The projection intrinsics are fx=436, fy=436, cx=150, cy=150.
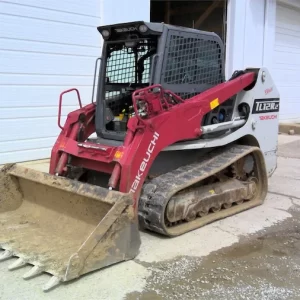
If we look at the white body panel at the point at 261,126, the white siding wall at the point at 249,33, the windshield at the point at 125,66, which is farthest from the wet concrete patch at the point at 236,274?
the white siding wall at the point at 249,33

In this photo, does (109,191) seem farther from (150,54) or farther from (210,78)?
(210,78)

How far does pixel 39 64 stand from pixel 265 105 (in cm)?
380

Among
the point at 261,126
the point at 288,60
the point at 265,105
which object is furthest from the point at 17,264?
the point at 288,60

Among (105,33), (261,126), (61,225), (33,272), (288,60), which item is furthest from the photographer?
(288,60)

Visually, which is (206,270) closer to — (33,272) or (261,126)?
(33,272)

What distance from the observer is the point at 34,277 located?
3.34 meters

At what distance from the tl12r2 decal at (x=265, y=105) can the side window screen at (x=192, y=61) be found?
2.02ft

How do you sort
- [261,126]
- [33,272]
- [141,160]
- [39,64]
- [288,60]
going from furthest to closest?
[288,60] < [39,64] < [261,126] < [141,160] < [33,272]

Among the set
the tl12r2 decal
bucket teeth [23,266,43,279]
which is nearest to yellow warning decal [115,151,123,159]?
bucket teeth [23,266,43,279]

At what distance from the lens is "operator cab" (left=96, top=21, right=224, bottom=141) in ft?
14.4

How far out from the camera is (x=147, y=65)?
4750mm

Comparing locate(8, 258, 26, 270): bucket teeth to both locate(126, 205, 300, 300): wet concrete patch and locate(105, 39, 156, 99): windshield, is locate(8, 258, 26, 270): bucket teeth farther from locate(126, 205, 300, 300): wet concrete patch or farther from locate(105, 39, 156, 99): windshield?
locate(105, 39, 156, 99): windshield

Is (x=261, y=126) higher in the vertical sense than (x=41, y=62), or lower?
lower

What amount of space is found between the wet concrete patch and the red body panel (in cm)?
85
